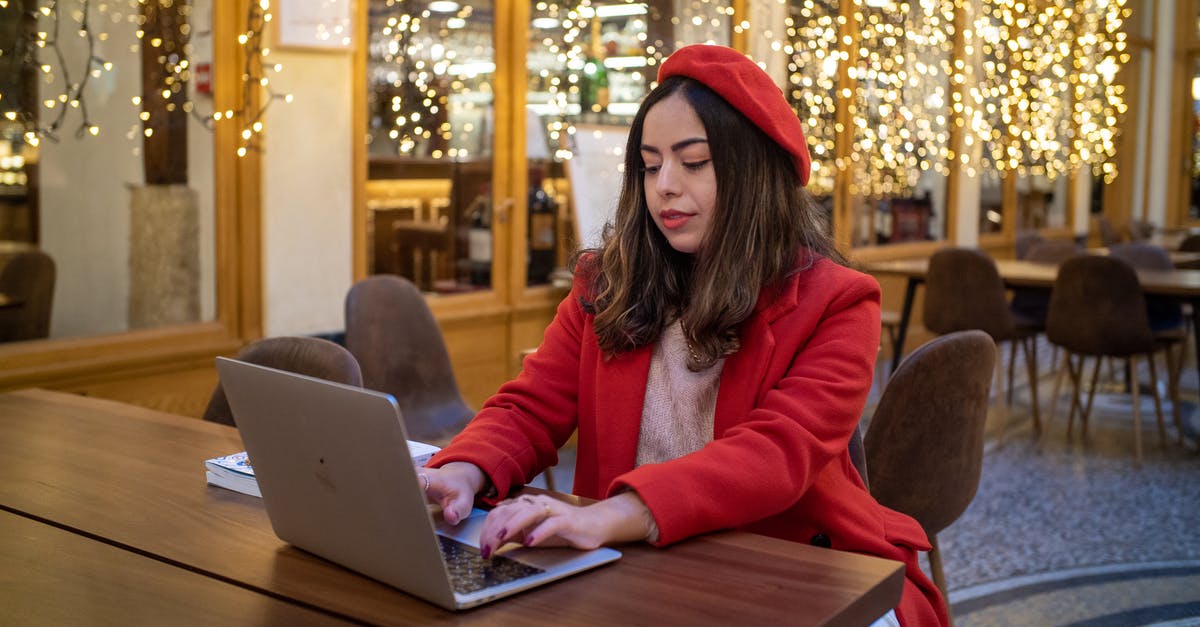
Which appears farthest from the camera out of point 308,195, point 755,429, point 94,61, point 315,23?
point 308,195

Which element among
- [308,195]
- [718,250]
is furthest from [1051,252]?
[718,250]

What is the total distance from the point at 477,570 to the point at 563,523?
124 millimetres

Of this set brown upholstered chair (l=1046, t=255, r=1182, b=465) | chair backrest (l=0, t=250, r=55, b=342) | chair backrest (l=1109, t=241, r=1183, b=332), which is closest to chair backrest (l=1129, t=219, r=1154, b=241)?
chair backrest (l=1109, t=241, r=1183, b=332)

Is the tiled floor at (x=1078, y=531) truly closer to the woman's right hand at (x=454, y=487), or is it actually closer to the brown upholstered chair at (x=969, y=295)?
the brown upholstered chair at (x=969, y=295)

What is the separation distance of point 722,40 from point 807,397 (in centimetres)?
549

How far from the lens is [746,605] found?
133 centimetres

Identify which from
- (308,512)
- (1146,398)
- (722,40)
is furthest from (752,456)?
(1146,398)

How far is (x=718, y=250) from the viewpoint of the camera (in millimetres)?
1824

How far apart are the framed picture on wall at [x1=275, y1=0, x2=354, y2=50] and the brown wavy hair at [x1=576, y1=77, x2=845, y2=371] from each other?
2927 millimetres

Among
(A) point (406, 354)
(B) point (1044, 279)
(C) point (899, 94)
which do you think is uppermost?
(C) point (899, 94)

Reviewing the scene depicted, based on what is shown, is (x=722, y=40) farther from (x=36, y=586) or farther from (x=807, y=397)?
(x=36, y=586)

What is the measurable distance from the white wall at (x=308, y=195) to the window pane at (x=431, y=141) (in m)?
0.24

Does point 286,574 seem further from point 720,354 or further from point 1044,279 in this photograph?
point 1044,279

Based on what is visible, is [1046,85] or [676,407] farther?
[1046,85]
